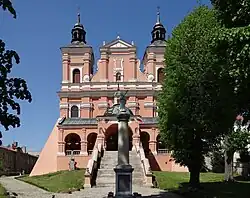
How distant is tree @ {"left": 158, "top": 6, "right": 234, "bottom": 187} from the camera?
970 inches

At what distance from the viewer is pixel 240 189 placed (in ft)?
84.0

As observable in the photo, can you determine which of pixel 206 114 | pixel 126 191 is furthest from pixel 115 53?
pixel 126 191

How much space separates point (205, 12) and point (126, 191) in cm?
1310

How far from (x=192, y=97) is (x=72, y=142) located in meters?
30.1

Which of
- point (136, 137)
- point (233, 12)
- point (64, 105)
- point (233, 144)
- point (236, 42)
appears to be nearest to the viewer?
point (236, 42)

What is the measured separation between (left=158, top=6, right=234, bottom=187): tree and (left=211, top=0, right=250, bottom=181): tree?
6647 millimetres

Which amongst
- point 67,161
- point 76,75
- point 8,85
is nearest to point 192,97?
point 8,85

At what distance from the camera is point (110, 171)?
112 ft

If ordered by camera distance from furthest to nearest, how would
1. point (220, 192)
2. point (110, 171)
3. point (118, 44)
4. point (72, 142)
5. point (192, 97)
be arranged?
point (118, 44)
point (72, 142)
point (110, 171)
point (192, 97)
point (220, 192)

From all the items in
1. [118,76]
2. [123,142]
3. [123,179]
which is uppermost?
[118,76]

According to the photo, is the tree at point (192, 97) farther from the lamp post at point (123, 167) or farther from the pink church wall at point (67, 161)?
the pink church wall at point (67, 161)

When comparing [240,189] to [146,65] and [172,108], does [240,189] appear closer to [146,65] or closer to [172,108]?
[172,108]

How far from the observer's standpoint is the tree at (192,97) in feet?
80.8

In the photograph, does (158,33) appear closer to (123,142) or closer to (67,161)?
(67,161)
